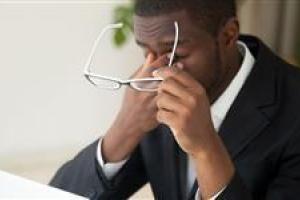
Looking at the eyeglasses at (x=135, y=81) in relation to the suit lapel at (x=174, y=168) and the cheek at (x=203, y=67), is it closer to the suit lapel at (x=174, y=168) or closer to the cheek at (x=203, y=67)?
the cheek at (x=203, y=67)

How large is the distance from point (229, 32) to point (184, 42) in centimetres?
11

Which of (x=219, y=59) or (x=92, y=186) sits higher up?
(x=219, y=59)

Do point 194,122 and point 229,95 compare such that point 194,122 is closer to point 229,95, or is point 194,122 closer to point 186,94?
point 186,94

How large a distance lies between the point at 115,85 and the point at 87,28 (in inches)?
51.7

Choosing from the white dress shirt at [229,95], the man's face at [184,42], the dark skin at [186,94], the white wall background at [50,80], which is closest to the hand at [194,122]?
the dark skin at [186,94]

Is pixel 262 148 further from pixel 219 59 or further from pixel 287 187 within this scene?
pixel 219 59

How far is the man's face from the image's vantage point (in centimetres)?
108

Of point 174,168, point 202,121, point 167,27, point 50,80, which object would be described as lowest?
point 50,80

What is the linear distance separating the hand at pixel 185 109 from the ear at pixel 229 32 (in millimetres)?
220

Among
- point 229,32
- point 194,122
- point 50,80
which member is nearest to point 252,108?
point 229,32

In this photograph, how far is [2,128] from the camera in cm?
234

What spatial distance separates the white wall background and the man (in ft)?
3.35

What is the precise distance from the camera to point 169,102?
94 cm

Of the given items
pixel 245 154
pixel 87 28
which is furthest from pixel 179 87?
pixel 87 28
